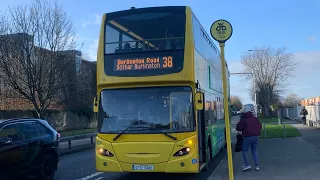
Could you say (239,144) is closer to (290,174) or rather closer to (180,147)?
(290,174)

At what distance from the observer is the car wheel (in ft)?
32.3

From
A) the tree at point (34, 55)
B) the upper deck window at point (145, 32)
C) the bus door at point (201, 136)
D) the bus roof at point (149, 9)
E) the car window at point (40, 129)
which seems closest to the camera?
the upper deck window at point (145, 32)

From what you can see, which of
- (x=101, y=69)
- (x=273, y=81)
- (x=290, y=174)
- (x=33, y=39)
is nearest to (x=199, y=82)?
(x=101, y=69)

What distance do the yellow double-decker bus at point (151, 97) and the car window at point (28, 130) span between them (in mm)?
1876

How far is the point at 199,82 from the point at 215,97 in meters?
3.67

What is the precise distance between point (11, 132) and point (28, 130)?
73 cm

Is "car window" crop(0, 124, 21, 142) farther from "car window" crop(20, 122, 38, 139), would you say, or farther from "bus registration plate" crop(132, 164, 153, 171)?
"bus registration plate" crop(132, 164, 153, 171)

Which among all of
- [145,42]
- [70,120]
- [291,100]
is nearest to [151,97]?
[145,42]

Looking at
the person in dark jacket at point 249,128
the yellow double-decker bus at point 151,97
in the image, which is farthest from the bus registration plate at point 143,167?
the person in dark jacket at point 249,128

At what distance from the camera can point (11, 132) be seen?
9.09 meters

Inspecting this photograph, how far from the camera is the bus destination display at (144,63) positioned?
8.90 meters

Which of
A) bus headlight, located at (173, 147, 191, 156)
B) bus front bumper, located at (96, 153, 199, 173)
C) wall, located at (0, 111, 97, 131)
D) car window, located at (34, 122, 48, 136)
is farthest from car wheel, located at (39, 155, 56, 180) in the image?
wall, located at (0, 111, 97, 131)

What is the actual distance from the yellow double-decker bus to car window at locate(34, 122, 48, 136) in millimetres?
2063

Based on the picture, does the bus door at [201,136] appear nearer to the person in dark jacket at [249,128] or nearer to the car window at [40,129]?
the person in dark jacket at [249,128]
